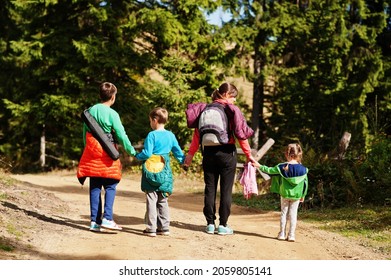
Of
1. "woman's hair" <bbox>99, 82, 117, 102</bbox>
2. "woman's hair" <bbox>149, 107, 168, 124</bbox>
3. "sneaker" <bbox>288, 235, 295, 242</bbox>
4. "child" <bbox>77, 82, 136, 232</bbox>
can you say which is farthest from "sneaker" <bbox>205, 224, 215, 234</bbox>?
"woman's hair" <bbox>99, 82, 117, 102</bbox>

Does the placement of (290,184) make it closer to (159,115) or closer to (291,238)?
(291,238)

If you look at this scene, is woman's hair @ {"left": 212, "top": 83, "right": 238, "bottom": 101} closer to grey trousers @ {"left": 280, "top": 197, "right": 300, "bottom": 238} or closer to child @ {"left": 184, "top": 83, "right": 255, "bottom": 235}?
child @ {"left": 184, "top": 83, "right": 255, "bottom": 235}

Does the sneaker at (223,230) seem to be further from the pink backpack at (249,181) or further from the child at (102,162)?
the child at (102,162)

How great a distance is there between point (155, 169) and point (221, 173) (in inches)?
40.1

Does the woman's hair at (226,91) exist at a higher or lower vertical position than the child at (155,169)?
higher

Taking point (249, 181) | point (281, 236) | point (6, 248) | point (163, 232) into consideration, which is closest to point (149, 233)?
point (163, 232)

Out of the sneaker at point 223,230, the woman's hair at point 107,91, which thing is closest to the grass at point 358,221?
the sneaker at point 223,230

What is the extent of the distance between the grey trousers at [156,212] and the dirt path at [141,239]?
0.20 metres

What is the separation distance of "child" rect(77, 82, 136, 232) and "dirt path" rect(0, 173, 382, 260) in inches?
13.1

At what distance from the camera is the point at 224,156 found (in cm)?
845

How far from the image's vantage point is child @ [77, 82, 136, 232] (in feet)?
26.5

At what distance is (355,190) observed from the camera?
12.1m

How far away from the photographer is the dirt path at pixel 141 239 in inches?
278
